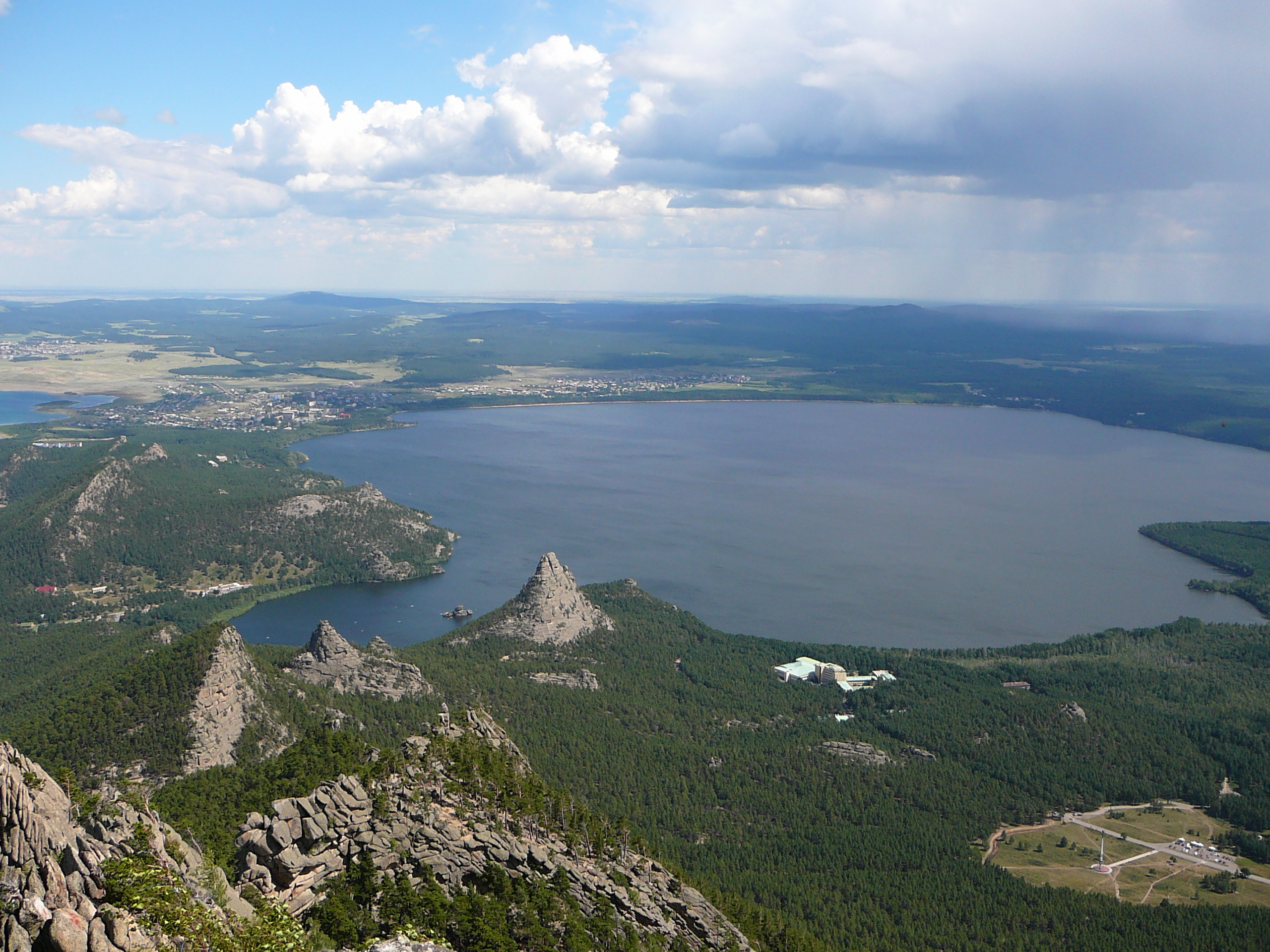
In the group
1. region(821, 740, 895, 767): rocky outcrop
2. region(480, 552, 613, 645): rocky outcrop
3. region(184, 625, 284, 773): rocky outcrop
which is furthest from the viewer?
region(480, 552, 613, 645): rocky outcrop

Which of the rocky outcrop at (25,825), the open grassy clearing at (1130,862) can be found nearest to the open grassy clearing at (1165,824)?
the open grassy clearing at (1130,862)

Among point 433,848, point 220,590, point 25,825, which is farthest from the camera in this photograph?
point 220,590

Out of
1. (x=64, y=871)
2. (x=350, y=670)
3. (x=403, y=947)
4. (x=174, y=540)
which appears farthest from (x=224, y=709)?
(x=174, y=540)

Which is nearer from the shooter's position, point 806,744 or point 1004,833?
point 1004,833

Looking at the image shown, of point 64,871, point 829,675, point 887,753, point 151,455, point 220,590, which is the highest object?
point 64,871

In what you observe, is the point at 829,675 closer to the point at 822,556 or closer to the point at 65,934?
the point at 822,556

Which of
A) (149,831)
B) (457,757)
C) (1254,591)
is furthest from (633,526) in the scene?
(149,831)

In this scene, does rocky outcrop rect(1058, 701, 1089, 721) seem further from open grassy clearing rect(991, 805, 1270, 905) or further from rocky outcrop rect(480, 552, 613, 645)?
rocky outcrop rect(480, 552, 613, 645)

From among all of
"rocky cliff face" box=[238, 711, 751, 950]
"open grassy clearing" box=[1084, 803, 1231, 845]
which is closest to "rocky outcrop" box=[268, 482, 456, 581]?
"open grassy clearing" box=[1084, 803, 1231, 845]
